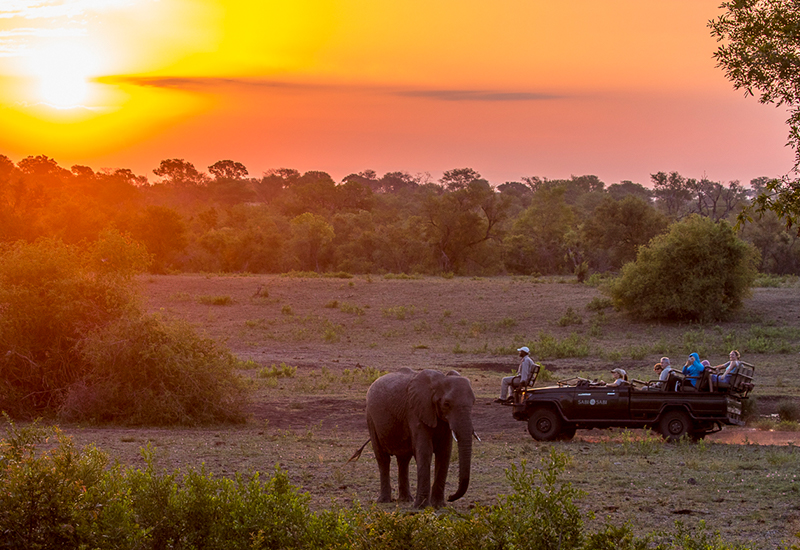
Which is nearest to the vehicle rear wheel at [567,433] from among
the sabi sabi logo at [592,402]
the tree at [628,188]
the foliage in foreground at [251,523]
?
the sabi sabi logo at [592,402]

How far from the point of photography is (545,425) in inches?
656

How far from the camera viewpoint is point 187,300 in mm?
40375

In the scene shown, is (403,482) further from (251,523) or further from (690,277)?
(690,277)

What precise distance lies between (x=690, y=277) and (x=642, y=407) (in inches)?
801

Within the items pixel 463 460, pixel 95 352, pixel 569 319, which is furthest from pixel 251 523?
pixel 569 319

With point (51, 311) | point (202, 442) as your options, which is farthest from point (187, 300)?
point (202, 442)

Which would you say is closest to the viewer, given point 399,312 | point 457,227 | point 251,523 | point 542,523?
point 542,523

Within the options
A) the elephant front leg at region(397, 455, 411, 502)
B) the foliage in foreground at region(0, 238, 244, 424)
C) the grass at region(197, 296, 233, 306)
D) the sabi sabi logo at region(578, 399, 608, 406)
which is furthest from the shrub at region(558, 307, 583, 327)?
the elephant front leg at region(397, 455, 411, 502)

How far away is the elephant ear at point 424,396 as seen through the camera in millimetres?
10172

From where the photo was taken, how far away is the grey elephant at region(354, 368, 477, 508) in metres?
9.89

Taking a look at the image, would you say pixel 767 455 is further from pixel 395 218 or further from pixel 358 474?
pixel 395 218

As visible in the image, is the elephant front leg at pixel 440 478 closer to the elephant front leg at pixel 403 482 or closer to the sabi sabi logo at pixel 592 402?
the elephant front leg at pixel 403 482

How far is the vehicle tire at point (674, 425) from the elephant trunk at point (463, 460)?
7610 mm

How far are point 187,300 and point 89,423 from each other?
76.7 ft
